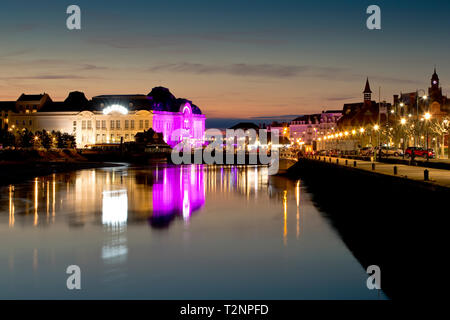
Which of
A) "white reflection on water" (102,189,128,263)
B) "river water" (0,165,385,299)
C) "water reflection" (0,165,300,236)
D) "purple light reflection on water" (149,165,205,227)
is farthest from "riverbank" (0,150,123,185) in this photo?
"river water" (0,165,385,299)

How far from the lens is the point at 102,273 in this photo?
722 inches

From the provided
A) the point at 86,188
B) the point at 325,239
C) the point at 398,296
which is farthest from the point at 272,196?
the point at 398,296

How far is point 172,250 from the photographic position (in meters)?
22.4

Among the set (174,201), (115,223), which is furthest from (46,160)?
(115,223)

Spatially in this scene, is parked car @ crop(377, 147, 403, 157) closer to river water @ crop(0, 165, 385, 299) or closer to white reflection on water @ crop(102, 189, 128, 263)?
river water @ crop(0, 165, 385, 299)

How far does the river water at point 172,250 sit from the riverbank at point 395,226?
929mm

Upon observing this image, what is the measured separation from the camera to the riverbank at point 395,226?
17.9 meters

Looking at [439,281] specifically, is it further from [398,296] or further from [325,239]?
[325,239]

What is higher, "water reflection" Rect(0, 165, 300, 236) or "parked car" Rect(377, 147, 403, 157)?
"parked car" Rect(377, 147, 403, 157)

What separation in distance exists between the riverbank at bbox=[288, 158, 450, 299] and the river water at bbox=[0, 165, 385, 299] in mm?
929

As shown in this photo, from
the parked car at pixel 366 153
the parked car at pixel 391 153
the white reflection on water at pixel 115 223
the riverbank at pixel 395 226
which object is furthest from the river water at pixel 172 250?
the parked car at pixel 366 153

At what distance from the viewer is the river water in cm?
1666

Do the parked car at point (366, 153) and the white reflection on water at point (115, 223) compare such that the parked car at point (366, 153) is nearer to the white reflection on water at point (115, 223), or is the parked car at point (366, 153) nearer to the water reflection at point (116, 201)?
the water reflection at point (116, 201)

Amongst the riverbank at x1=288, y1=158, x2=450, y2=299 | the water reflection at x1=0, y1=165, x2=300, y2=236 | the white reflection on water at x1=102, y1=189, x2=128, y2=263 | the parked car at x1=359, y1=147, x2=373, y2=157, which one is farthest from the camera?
the parked car at x1=359, y1=147, x2=373, y2=157
